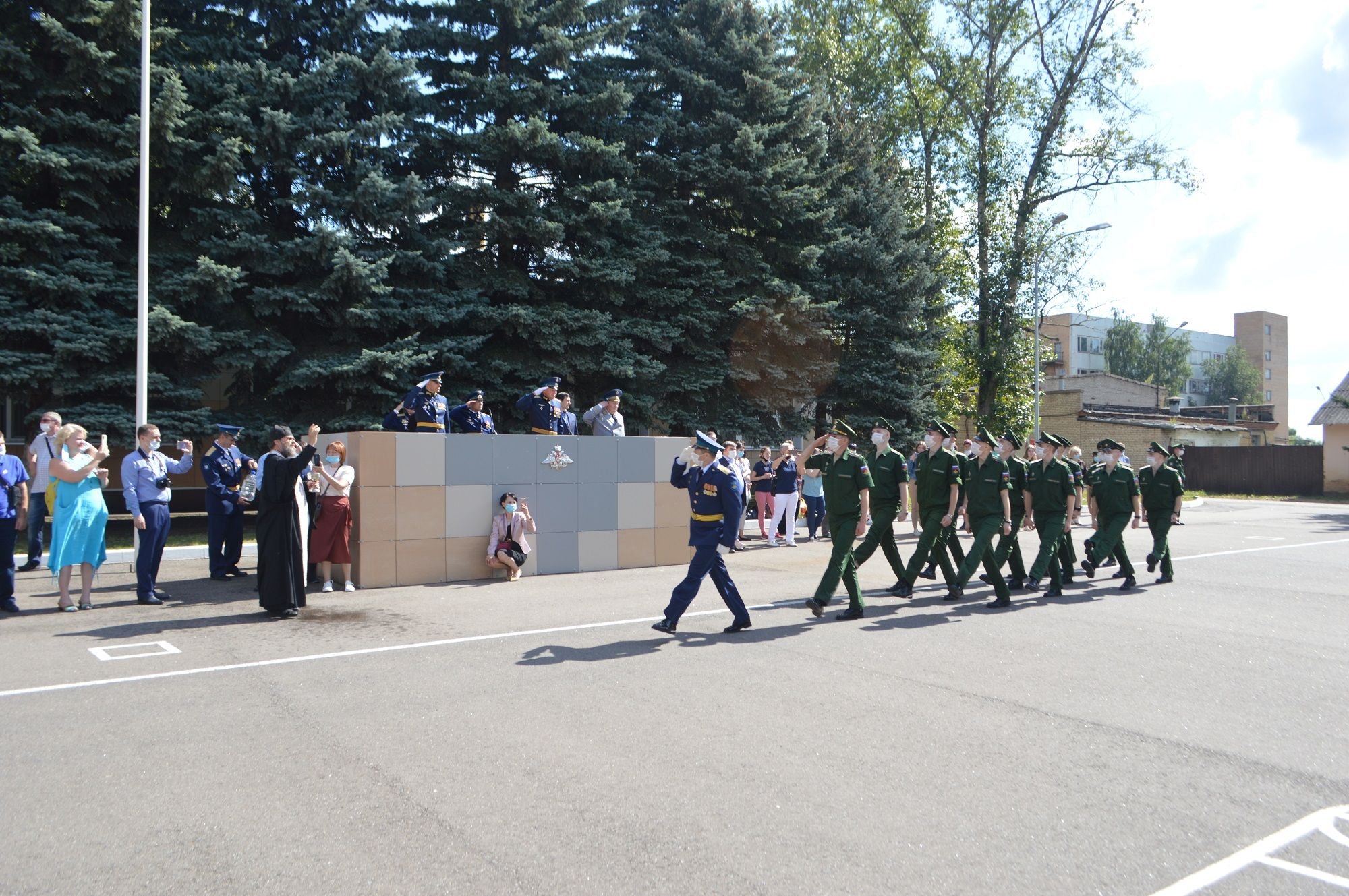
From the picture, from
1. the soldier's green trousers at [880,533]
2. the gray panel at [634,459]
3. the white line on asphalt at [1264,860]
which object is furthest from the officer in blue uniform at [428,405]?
the white line on asphalt at [1264,860]

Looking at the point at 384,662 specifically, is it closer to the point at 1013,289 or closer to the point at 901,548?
the point at 901,548

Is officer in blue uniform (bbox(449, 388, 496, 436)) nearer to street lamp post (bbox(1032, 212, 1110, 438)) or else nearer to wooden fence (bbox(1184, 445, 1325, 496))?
street lamp post (bbox(1032, 212, 1110, 438))

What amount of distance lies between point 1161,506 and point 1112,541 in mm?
1227

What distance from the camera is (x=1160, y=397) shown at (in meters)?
73.1

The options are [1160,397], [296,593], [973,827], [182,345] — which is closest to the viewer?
[973,827]

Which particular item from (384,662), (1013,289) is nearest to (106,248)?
(384,662)

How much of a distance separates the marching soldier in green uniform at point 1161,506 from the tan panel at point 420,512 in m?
9.44

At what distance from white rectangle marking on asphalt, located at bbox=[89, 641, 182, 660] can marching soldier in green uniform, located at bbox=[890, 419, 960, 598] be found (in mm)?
7515

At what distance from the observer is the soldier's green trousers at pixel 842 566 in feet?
31.1

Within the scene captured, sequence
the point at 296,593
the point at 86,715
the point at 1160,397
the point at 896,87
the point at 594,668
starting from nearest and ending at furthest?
the point at 86,715, the point at 594,668, the point at 296,593, the point at 896,87, the point at 1160,397

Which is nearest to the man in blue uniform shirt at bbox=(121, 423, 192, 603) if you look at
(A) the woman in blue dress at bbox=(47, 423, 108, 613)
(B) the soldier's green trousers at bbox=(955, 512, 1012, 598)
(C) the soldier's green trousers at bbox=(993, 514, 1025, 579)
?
(A) the woman in blue dress at bbox=(47, 423, 108, 613)

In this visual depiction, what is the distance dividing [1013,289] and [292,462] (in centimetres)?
2933

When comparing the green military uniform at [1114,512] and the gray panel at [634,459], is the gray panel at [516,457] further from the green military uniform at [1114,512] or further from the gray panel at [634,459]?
the green military uniform at [1114,512]

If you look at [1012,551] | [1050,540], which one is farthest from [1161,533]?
[1012,551]
